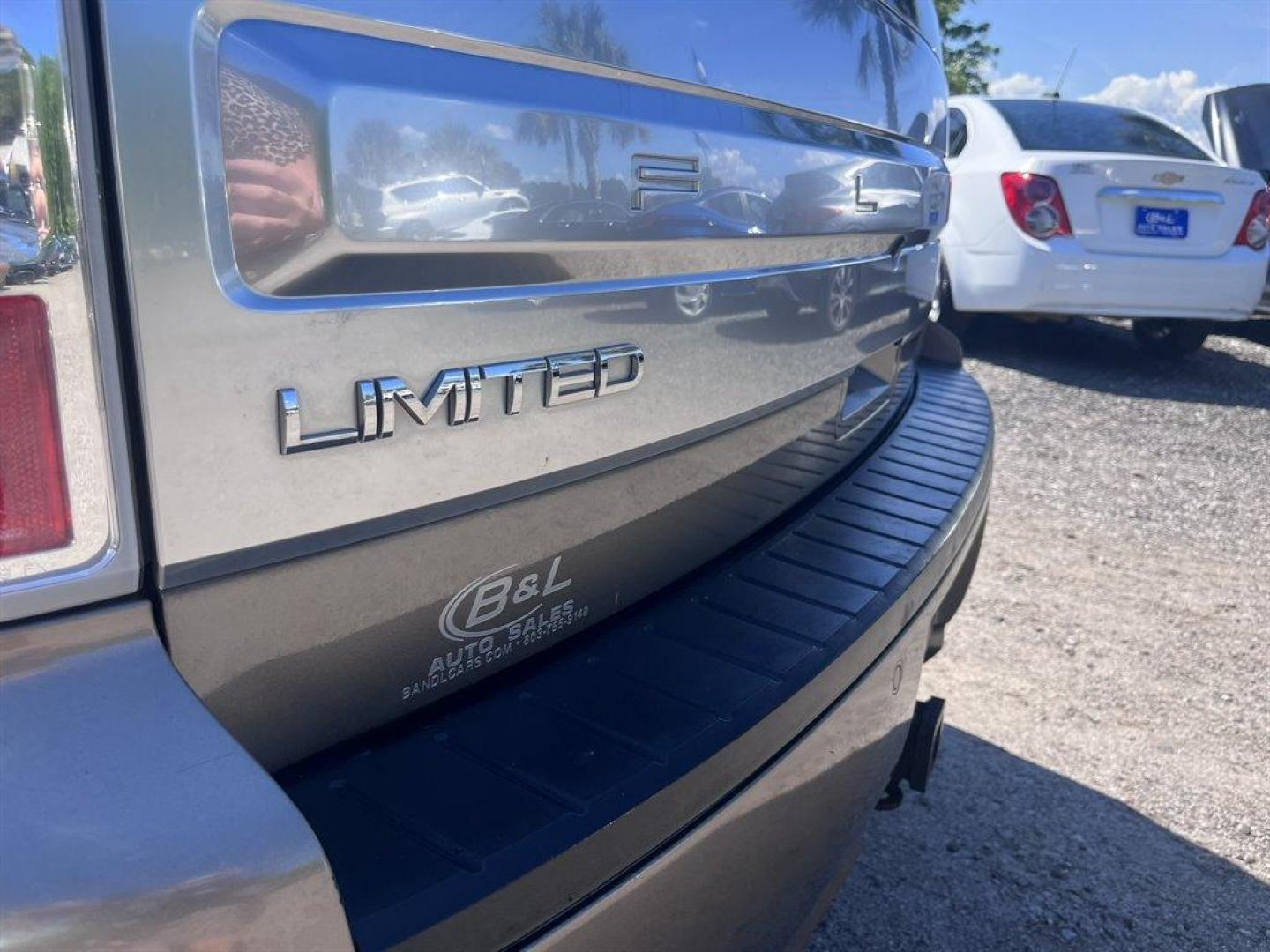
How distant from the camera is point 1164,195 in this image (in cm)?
644

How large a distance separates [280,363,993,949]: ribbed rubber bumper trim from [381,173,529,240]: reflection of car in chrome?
51cm

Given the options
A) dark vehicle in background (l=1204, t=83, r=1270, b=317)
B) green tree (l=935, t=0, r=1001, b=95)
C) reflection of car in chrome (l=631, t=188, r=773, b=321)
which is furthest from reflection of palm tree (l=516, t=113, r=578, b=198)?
green tree (l=935, t=0, r=1001, b=95)

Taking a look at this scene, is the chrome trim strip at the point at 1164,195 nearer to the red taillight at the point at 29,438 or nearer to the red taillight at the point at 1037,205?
the red taillight at the point at 1037,205

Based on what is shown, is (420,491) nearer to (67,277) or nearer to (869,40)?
(67,277)

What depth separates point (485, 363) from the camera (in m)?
1.07

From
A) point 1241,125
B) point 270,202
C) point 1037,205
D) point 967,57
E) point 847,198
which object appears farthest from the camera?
point 967,57

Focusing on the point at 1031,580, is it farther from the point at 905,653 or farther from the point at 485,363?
the point at 485,363

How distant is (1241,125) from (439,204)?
847 centimetres

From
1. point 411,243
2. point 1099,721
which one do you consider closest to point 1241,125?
point 1099,721

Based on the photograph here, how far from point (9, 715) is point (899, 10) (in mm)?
1820

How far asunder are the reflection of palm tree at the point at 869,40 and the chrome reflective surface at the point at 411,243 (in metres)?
0.13

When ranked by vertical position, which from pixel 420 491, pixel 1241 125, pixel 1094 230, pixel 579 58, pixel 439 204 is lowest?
pixel 420 491

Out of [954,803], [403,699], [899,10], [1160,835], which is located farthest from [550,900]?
[1160,835]

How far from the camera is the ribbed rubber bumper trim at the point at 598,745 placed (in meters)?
1.00
